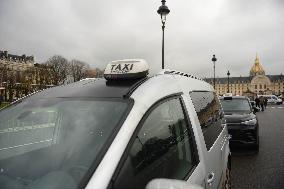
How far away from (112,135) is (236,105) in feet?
35.1

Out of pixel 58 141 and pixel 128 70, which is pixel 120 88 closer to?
pixel 128 70

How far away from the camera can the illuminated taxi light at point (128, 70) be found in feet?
9.04

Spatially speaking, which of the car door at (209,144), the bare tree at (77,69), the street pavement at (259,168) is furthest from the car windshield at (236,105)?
the bare tree at (77,69)

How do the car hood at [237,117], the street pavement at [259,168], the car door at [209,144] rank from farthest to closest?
the car hood at [237,117]
the street pavement at [259,168]
the car door at [209,144]

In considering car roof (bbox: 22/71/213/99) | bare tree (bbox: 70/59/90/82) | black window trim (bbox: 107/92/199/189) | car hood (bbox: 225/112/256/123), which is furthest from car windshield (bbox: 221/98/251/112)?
bare tree (bbox: 70/59/90/82)

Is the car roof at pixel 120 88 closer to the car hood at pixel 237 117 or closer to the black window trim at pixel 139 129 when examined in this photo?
the black window trim at pixel 139 129

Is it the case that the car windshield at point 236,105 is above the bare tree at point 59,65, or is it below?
below

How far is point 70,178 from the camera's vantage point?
6.56ft

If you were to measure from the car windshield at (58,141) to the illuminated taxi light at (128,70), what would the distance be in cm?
34

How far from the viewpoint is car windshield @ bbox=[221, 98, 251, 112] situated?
11.8 metres

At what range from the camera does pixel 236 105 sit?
12.2 meters

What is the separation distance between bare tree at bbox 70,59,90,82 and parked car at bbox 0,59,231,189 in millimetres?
99908

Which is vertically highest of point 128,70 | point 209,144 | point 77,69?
point 77,69

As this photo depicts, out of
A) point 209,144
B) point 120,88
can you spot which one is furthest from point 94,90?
point 209,144
